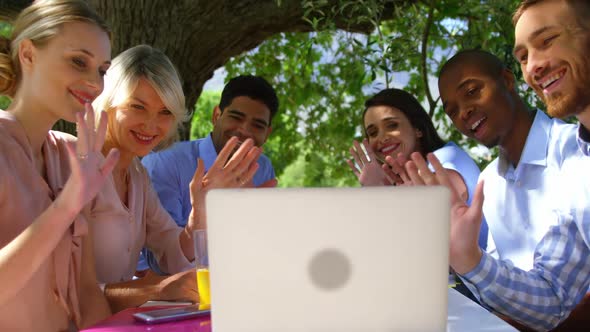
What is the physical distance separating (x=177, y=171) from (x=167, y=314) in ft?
6.87

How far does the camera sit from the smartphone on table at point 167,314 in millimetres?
1611

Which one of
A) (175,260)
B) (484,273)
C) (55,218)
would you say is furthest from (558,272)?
(55,218)

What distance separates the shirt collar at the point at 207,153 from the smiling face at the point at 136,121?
120 cm

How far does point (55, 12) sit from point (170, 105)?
0.68 metres

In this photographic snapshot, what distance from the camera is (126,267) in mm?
2432

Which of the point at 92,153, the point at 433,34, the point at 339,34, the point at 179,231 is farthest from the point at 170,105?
the point at 433,34

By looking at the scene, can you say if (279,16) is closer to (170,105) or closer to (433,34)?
(433,34)

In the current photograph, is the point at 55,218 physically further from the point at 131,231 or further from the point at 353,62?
the point at 353,62

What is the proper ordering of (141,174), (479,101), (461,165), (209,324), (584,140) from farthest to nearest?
(461,165), (479,101), (141,174), (584,140), (209,324)

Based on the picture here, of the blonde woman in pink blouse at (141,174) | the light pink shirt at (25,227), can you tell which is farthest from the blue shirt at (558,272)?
the light pink shirt at (25,227)

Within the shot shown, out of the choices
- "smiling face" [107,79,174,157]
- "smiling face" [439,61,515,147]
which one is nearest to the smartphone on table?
"smiling face" [107,79,174,157]

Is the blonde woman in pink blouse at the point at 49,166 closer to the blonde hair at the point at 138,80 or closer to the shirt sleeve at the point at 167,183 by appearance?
the blonde hair at the point at 138,80

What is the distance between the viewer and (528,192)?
2439 millimetres

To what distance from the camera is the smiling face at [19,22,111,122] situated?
2.02 m
